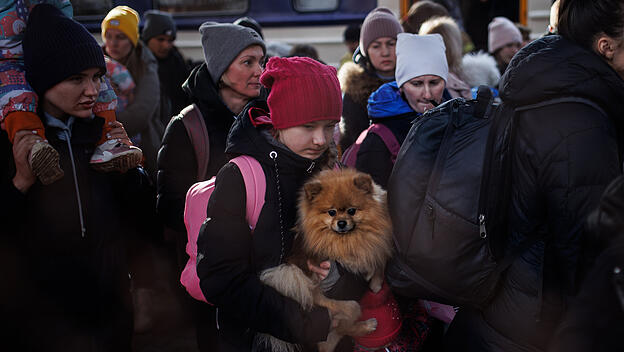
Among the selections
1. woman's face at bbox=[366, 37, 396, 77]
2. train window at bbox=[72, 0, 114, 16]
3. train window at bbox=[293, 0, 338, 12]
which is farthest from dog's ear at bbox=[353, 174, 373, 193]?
train window at bbox=[72, 0, 114, 16]

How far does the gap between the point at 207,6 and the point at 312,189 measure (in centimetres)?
645

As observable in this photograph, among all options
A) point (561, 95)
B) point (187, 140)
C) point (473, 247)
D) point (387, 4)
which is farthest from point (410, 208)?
point (387, 4)

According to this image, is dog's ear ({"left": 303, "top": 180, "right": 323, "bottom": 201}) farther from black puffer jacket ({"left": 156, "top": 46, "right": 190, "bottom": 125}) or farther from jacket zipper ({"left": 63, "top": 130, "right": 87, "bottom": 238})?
black puffer jacket ({"left": 156, "top": 46, "right": 190, "bottom": 125})

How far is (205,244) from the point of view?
1.68m

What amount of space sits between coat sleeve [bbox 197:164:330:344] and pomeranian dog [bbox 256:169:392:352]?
11cm

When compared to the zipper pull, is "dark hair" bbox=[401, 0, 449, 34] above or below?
above

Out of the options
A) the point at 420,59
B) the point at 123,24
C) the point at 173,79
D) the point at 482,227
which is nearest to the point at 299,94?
the point at 482,227

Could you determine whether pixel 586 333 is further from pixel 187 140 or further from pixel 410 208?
pixel 187 140

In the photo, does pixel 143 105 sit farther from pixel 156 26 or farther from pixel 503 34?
pixel 503 34

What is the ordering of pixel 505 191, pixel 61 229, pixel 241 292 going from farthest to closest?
pixel 61 229 < pixel 241 292 < pixel 505 191

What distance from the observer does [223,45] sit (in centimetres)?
269

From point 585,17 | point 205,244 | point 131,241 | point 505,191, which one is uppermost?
point 585,17

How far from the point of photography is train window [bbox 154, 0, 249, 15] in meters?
7.42

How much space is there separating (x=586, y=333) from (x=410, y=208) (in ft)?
2.37
